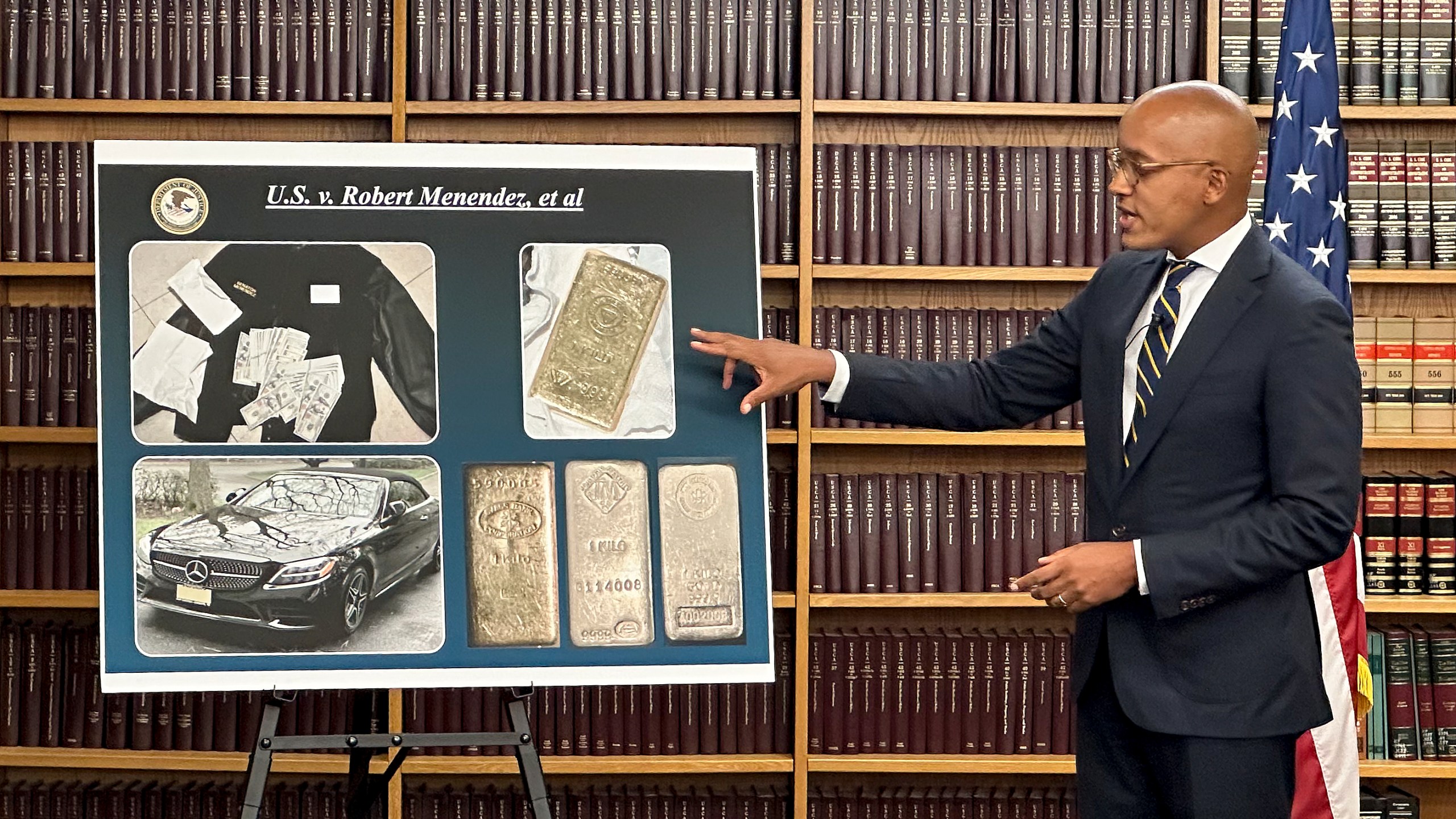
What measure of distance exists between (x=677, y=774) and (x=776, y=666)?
0.39 metres

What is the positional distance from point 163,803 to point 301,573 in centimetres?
158

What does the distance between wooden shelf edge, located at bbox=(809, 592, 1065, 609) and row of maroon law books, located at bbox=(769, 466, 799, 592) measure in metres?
0.12

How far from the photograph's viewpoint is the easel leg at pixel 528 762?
2.14m

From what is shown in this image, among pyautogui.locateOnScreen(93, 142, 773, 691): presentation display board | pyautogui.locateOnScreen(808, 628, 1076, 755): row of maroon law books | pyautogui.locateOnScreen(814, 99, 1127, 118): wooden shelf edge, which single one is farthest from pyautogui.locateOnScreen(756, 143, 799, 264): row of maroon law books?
pyautogui.locateOnScreen(93, 142, 773, 691): presentation display board

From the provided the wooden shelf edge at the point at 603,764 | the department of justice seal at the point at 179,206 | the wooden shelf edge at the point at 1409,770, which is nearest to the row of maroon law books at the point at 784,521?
the wooden shelf edge at the point at 603,764

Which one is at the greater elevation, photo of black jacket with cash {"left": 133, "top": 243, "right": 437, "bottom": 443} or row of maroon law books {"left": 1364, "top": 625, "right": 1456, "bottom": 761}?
photo of black jacket with cash {"left": 133, "top": 243, "right": 437, "bottom": 443}

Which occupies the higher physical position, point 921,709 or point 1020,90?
point 1020,90

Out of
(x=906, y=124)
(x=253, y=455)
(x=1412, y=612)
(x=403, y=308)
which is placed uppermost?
(x=906, y=124)

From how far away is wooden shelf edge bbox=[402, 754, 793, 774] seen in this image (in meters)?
3.29

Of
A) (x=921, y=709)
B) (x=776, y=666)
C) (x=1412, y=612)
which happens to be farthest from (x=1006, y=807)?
(x=1412, y=612)

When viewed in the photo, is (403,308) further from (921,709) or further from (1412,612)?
(1412,612)

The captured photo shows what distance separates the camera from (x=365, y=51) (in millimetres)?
3352

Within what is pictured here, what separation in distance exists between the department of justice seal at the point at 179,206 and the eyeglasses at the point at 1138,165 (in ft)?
4.59

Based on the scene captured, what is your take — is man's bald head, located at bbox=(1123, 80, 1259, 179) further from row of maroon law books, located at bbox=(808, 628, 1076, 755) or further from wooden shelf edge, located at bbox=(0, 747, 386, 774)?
wooden shelf edge, located at bbox=(0, 747, 386, 774)
